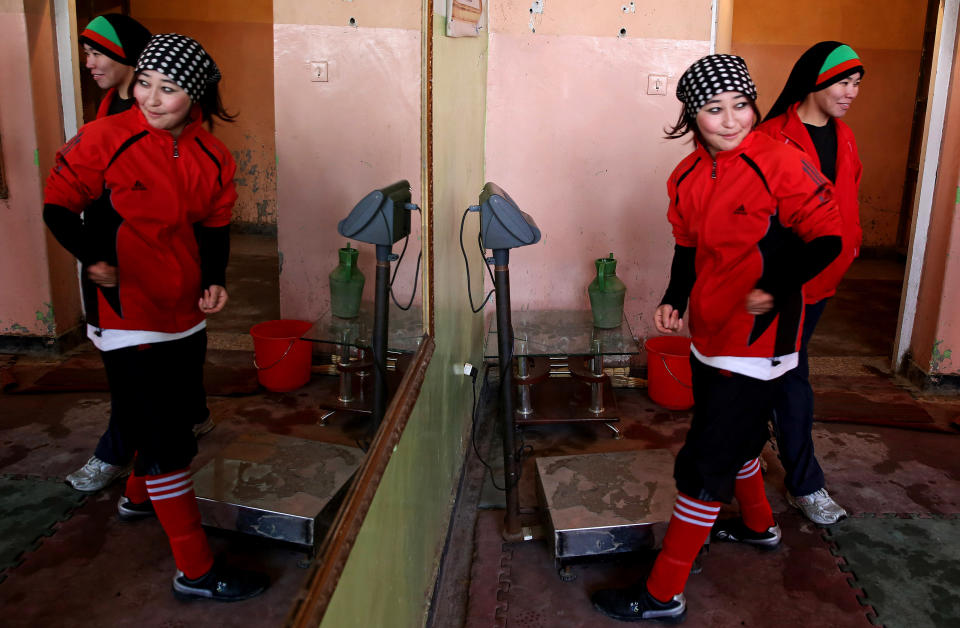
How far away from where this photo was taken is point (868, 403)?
12.8 ft

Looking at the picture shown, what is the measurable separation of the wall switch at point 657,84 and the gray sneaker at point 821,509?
203cm

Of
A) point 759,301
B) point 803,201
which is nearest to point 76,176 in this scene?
point 759,301

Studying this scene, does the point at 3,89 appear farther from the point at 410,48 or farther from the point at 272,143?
A: the point at 410,48

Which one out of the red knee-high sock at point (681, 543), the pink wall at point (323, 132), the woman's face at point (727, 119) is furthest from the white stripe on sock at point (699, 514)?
the pink wall at point (323, 132)

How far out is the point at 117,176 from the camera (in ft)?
2.12

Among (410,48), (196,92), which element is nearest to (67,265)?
(196,92)

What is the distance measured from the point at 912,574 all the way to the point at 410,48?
232 centimetres

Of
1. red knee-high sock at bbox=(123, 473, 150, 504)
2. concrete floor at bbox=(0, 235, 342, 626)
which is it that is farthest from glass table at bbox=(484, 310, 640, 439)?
red knee-high sock at bbox=(123, 473, 150, 504)

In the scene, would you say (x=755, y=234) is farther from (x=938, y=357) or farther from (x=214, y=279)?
(x=938, y=357)

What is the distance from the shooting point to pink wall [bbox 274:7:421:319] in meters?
0.94

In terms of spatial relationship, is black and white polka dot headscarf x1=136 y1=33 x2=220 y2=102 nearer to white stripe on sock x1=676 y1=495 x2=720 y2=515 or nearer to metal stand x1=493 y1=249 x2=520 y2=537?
metal stand x1=493 y1=249 x2=520 y2=537

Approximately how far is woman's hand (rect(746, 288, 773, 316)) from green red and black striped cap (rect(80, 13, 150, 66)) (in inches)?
63.7

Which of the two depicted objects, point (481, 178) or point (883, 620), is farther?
point (481, 178)

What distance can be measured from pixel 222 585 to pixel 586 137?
136 inches
